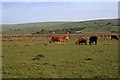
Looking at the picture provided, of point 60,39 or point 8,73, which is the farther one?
point 60,39

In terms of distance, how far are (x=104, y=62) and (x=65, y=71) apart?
428 cm

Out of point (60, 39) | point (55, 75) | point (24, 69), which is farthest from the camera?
point (60, 39)

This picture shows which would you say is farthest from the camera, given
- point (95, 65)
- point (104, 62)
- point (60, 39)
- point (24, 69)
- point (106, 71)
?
point (60, 39)

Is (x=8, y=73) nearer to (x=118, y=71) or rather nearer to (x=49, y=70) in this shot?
(x=49, y=70)

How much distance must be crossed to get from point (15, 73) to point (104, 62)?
658 centimetres

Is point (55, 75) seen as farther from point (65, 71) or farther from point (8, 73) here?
point (8, 73)

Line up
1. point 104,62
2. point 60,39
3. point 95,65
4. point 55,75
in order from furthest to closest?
point 60,39
point 104,62
point 95,65
point 55,75

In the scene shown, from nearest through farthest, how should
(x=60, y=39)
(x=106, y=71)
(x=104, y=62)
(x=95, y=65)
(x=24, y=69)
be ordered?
(x=106, y=71) < (x=24, y=69) < (x=95, y=65) < (x=104, y=62) < (x=60, y=39)

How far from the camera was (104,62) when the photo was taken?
744 inches

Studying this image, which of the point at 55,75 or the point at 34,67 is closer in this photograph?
the point at 55,75

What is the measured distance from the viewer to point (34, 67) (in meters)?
17.2

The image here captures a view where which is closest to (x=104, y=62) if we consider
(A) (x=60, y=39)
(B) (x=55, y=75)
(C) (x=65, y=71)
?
(C) (x=65, y=71)

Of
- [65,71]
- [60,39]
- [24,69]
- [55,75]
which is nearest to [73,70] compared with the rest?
[65,71]

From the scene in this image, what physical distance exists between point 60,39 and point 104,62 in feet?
84.7
